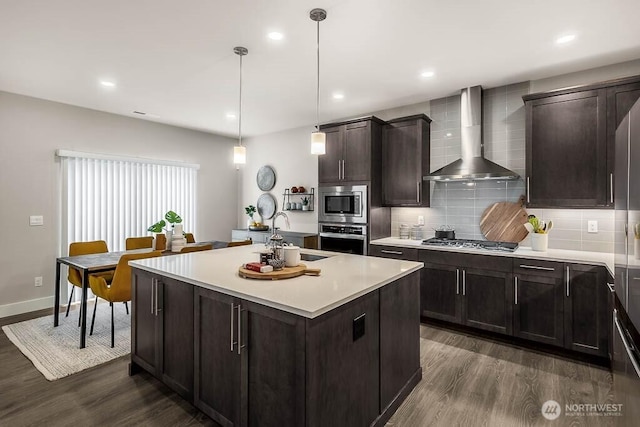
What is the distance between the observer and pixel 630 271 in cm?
139

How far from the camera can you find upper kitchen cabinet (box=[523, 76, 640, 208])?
2.88 metres

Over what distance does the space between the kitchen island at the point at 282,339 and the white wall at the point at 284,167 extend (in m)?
3.11

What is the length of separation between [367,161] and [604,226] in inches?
97.9

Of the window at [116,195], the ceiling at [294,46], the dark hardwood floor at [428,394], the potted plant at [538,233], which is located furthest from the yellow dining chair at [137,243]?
the potted plant at [538,233]

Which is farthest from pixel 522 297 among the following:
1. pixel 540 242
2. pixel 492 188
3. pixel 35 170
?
pixel 35 170

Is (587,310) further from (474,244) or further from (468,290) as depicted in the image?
(474,244)

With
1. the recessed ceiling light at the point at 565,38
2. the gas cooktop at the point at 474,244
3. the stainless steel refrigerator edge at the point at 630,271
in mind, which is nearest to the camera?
the stainless steel refrigerator edge at the point at 630,271

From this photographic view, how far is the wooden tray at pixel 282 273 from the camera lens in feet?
6.54

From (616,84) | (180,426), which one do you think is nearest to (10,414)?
(180,426)

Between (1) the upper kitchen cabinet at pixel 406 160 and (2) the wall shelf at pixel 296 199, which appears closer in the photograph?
(1) the upper kitchen cabinet at pixel 406 160

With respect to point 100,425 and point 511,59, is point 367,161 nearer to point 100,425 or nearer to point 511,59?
point 511,59

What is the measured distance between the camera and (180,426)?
2027 millimetres

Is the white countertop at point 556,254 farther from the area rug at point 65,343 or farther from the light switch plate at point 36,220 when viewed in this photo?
the light switch plate at point 36,220

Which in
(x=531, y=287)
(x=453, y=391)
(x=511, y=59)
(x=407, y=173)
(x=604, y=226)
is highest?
(x=511, y=59)
